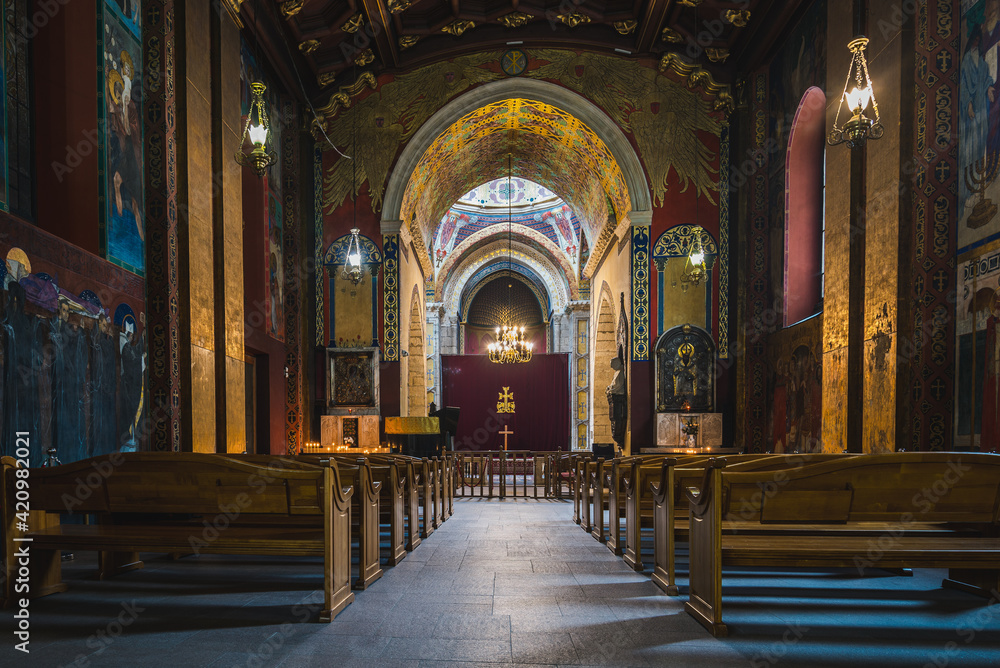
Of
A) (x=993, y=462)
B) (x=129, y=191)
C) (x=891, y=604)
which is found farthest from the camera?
(x=129, y=191)

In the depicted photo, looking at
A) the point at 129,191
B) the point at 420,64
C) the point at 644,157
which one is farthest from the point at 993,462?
the point at 420,64

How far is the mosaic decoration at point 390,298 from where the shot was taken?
11.7 meters

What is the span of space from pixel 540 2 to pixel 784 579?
1051 centimetres

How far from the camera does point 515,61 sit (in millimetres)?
12031

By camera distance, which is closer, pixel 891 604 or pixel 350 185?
pixel 891 604

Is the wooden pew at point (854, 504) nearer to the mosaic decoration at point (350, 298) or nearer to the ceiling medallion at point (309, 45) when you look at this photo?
the mosaic decoration at point (350, 298)

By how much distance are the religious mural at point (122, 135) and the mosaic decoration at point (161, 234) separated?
110 mm

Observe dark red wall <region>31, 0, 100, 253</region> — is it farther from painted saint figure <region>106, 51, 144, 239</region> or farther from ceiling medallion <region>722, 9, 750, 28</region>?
ceiling medallion <region>722, 9, 750, 28</region>

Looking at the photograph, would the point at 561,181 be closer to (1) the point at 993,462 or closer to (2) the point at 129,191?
(2) the point at 129,191

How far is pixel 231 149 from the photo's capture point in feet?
27.6

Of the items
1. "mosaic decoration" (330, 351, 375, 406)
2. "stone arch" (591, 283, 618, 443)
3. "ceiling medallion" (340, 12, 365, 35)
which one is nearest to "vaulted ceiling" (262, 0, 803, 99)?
"ceiling medallion" (340, 12, 365, 35)

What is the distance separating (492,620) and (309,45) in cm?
1029

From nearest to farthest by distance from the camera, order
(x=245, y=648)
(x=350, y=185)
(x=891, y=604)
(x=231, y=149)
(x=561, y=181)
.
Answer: (x=245, y=648) → (x=891, y=604) → (x=231, y=149) → (x=350, y=185) → (x=561, y=181)

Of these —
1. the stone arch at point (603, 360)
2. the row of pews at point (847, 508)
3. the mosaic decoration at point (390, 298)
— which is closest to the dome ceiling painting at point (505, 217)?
the stone arch at point (603, 360)
